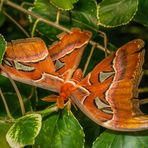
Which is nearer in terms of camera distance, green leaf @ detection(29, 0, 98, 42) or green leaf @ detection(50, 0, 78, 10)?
green leaf @ detection(50, 0, 78, 10)

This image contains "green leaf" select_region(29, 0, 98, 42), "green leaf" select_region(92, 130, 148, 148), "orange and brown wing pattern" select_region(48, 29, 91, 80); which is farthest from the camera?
"green leaf" select_region(29, 0, 98, 42)

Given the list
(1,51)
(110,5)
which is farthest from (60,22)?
(1,51)

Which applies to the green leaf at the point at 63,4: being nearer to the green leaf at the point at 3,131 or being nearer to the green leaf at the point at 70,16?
the green leaf at the point at 70,16

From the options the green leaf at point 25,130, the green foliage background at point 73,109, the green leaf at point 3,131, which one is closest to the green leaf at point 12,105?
the green foliage background at point 73,109

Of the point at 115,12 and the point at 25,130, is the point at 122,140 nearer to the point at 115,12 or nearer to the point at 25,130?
the point at 25,130

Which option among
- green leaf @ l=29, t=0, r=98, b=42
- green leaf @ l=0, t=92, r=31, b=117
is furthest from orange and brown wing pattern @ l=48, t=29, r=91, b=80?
green leaf @ l=0, t=92, r=31, b=117

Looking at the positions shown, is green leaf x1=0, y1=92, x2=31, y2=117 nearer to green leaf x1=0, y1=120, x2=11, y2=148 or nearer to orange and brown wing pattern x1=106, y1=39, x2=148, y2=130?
green leaf x1=0, y1=120, x2=11, y2=148

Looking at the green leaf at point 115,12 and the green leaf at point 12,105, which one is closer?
the green leaf at point 115,12
